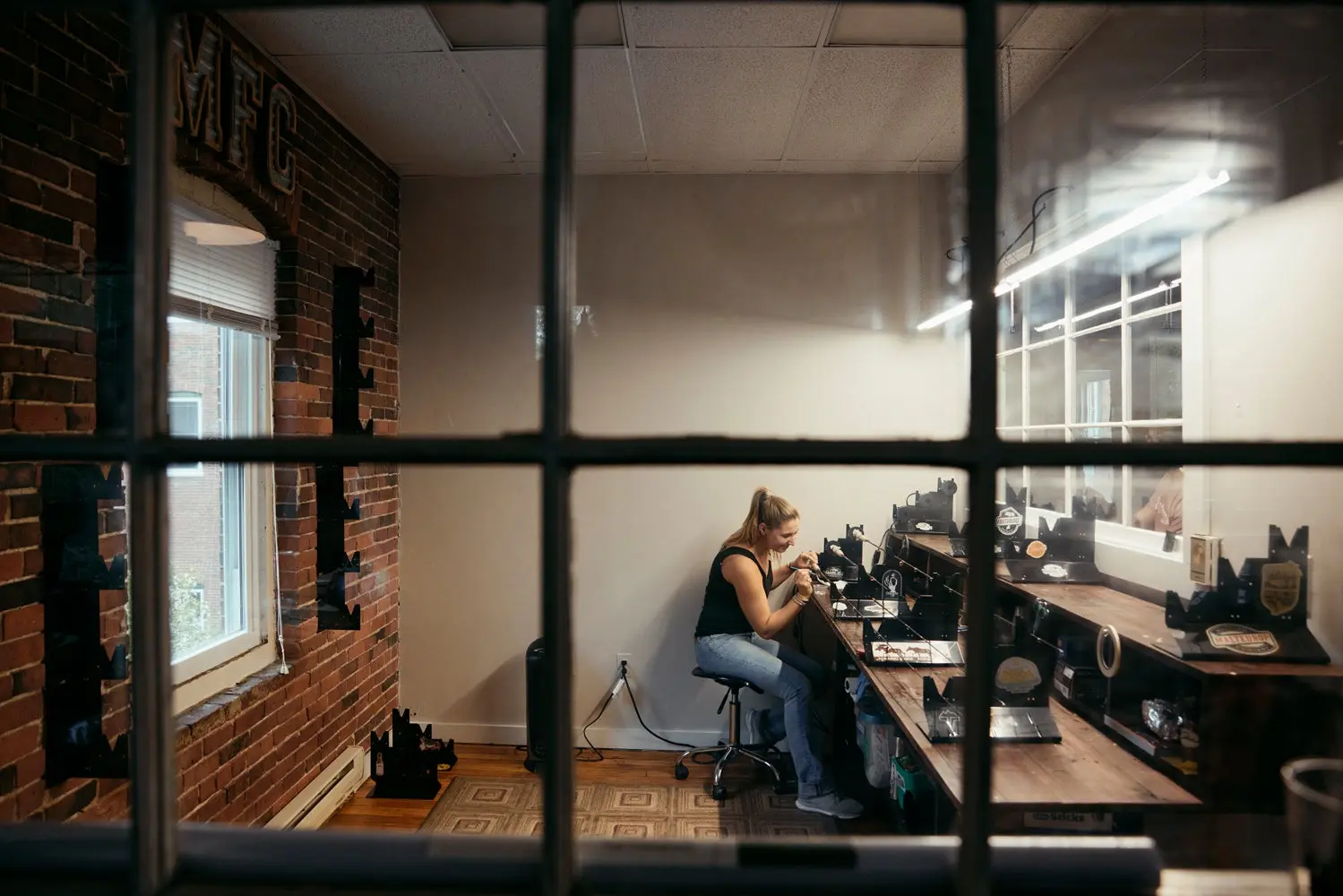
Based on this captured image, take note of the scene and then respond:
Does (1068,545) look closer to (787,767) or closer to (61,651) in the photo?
(787,767)

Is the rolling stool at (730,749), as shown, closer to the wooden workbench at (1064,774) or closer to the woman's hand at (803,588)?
the woman's hand at (803,588)

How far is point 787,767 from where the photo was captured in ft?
10.8

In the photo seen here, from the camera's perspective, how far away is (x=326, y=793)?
9.50 feet

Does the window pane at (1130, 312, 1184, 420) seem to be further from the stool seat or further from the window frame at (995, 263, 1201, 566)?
the stool seat

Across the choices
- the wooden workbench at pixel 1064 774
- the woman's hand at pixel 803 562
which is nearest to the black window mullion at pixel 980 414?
the wooden workbench at pixel 1064 774

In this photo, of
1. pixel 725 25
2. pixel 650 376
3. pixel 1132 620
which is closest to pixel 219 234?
pixel 725 25

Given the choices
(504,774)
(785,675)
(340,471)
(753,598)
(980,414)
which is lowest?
(504,774)

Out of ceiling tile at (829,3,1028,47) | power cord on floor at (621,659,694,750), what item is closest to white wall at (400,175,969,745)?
power cord on floor at (621,659,694,750)

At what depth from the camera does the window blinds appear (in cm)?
217

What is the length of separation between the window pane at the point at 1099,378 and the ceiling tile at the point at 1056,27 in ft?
3.25

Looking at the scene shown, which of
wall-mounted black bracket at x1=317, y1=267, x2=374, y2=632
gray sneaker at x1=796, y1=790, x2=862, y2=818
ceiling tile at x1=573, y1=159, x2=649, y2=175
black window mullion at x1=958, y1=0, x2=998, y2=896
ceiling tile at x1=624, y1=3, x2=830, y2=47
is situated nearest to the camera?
black window mullion at x1=958, y1=0, x2=998, y2=896

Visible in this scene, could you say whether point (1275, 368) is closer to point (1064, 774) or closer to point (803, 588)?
point (1064, 774)

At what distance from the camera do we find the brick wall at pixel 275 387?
1.50 metres

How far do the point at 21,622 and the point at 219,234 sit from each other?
1.33 m
